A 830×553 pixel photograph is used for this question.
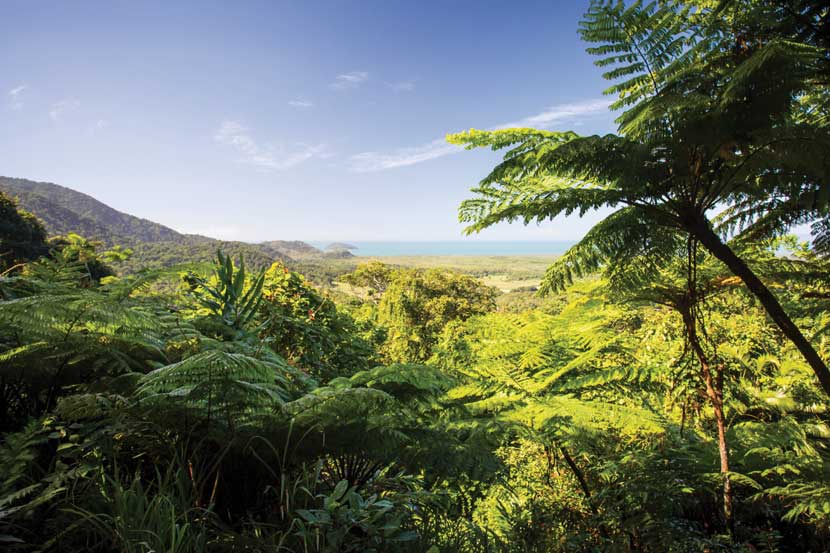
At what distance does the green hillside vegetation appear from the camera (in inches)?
44.3

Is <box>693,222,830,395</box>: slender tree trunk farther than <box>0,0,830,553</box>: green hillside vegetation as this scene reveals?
Yes

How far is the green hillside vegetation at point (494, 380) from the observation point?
112 centimetres

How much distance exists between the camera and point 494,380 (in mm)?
3027

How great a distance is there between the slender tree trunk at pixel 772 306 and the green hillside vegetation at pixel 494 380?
12 millimetres

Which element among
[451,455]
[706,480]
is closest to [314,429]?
[451,455]

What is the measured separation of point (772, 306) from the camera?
1.79 meters

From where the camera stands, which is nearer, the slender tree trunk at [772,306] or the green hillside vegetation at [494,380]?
the green hillside vegetation at [494,380]

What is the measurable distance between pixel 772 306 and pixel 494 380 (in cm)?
185

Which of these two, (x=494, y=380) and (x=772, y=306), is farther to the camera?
(x=494, y=380)

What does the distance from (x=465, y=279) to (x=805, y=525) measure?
17.3 m

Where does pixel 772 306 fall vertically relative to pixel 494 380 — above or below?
above

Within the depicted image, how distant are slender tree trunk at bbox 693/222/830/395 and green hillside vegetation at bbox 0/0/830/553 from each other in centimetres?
1

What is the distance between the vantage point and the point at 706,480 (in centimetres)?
286

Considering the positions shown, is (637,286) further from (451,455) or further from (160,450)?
(160,450)
